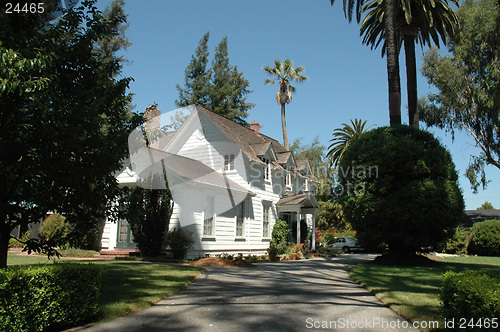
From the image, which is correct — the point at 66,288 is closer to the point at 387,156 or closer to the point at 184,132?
Answer: the point at 387,156

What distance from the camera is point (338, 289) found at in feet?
32.5

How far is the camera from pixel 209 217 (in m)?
19.5

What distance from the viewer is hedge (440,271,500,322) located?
A: 458 cm

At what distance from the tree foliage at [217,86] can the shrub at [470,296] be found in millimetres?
42088

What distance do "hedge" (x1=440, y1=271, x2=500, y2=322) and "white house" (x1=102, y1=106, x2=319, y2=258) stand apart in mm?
13326

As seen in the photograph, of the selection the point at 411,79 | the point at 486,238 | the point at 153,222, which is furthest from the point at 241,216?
the point at 486,238

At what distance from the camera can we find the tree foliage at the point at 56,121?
6121mm

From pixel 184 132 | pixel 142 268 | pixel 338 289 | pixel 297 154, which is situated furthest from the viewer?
pixel 297 154

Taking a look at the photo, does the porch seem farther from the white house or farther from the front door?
the front door

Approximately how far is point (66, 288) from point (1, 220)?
247cm

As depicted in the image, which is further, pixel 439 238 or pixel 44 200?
pixel 439 238

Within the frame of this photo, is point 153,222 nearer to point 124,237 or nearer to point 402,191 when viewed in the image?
point 124,237

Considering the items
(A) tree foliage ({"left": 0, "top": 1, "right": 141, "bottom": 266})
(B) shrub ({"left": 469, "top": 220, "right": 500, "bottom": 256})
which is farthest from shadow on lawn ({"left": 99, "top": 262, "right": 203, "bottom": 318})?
(B) shrub ({"left": 469, "top": 220, "right": 500, "bottom": 256})

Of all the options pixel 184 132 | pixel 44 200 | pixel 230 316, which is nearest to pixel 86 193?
pixel 44 200
